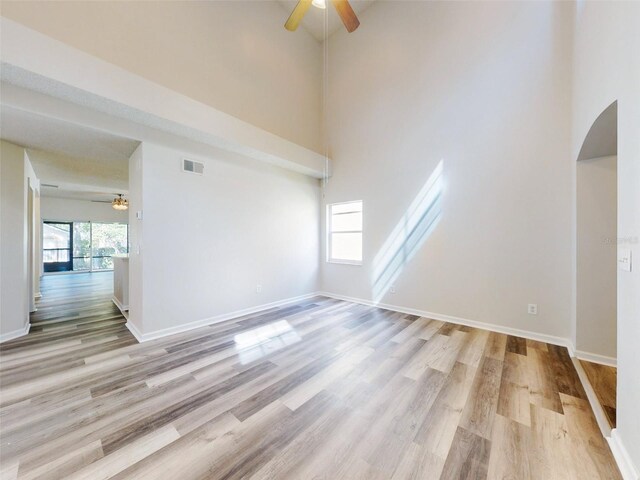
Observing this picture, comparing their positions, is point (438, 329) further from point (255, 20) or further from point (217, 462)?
point (255, 20)

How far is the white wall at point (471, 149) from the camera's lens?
3.03 m

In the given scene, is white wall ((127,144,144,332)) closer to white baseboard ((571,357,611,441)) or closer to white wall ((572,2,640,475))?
white wall ((572,2,640,475))

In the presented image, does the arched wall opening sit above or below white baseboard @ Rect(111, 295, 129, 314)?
above

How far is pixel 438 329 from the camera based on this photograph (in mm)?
3461

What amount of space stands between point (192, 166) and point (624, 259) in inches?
172

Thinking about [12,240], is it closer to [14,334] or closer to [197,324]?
[14,334]

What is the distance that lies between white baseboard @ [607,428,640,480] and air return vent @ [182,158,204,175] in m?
4.66

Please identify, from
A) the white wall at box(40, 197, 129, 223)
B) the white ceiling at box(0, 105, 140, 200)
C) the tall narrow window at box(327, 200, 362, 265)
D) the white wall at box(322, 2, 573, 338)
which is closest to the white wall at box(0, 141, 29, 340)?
the white ceiling at box(0, 105, 140, 200)

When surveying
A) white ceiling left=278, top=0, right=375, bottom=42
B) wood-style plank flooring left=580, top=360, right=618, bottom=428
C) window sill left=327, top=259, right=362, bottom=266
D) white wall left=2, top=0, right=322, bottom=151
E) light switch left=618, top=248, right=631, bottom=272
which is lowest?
wood-style plank flooring left=580, top=360, right=618, bottom=428

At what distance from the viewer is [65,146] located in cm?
325

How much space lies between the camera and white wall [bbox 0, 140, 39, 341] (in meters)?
3.07

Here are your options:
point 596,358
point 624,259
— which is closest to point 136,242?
point 624,259

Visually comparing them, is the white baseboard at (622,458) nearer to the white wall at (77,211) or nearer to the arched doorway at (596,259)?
the arched doorway at (596,259)

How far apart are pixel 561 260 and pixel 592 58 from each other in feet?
7.05
